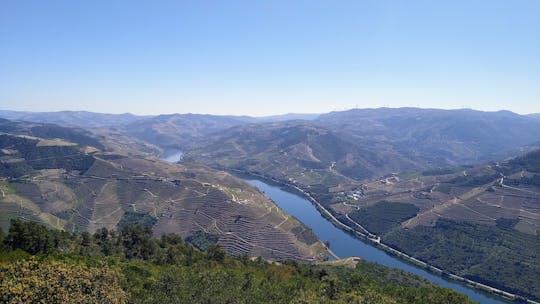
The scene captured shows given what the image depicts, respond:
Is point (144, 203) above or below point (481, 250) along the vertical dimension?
above

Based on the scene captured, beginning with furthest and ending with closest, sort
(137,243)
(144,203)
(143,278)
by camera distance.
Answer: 1. (144,203)
2. (137,243)
3. (143,278)

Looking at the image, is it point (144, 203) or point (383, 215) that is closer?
point (144, 203)

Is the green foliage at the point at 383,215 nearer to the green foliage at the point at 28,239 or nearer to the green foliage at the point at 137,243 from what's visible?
the green foliage at the point at 137,243

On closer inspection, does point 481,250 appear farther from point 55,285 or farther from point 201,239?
point 55,285

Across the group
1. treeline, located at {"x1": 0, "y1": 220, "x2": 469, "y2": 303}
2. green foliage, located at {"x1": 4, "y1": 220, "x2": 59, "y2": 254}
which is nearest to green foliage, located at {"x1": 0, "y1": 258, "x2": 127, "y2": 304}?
treeline, located at {"x1": 0, "y1": 220, "x2": 469, "y2": 303}

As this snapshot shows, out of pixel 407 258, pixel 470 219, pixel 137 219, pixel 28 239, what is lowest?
pixel 407 258

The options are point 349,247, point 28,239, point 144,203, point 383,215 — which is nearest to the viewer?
point 28,239

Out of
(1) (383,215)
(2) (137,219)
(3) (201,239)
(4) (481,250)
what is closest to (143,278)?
(3) (201,239)
